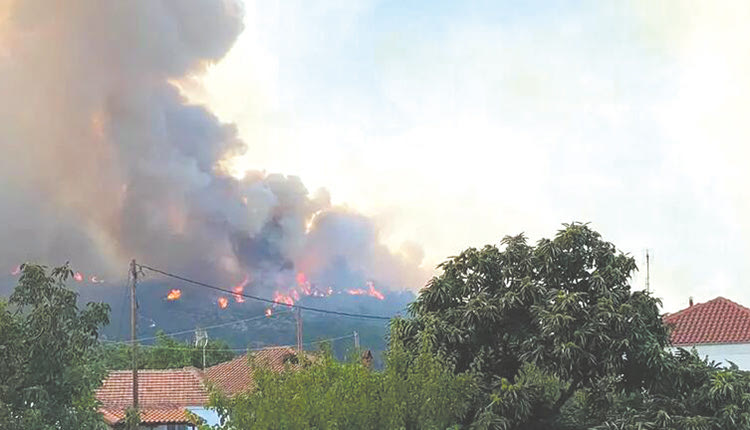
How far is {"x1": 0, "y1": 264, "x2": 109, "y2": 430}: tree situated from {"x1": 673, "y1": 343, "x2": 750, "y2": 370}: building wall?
2137cm

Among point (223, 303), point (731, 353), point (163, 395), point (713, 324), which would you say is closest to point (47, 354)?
point (731, 353)

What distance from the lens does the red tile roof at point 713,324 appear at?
1163 inches

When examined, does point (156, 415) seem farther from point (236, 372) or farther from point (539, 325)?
point (539, 325)

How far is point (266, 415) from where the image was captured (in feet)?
44.8

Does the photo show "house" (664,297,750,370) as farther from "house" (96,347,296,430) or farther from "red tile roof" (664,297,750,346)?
"house" (96,347,296,430)

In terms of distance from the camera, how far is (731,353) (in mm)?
29031

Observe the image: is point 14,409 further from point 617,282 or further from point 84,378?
point 617,282

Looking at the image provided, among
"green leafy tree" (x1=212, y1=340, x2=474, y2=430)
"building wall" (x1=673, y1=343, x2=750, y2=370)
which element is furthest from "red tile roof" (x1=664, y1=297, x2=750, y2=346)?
"green leafy tree" (x1=212, y1=340, x2=474, y2=430)

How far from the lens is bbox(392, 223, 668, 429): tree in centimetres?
1722

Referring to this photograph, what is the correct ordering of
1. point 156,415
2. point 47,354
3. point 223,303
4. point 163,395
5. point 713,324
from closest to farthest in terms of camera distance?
point 47,354 → point 713,324 → point 156,415 → point 163,395 → point 223,303

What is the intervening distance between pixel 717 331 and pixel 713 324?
0.64 meters

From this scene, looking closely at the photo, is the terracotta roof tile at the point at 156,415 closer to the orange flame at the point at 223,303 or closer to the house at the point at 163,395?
the house at the point at 163,395

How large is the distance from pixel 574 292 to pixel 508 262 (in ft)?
6.00

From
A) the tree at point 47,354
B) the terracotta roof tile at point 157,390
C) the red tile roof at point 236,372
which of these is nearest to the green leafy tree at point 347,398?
the tree at point 47,354
